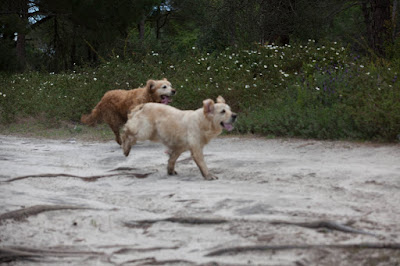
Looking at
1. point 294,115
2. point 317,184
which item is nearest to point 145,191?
point 317,184

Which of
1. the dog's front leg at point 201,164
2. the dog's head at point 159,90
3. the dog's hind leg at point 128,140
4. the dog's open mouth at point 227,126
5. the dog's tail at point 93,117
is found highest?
the dog's head at point 159,90

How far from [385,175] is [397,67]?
672 centimetres

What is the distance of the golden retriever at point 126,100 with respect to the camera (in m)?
10.6

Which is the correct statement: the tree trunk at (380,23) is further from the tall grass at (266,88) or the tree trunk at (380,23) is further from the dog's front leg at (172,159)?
the dog's front leg at (172,159)

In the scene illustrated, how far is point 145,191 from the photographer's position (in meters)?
7.00

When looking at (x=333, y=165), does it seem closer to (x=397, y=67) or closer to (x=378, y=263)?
(x=378, y=263)

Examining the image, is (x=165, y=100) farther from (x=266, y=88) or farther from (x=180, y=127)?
(x=266, y=88)

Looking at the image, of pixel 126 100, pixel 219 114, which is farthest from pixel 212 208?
pixel 126 100

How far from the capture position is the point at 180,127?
25.8 ft

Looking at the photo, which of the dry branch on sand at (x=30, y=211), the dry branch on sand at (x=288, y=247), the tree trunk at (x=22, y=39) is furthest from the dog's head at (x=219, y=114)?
the tree trunk at (x=22, y=39)

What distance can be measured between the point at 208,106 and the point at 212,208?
76.8 inches

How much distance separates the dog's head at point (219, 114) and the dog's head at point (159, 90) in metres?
3.09

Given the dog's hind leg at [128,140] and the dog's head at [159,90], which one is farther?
the dog's head at [159,90]

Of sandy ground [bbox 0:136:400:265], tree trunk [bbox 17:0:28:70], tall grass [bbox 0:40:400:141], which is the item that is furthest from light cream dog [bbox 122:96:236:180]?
tree trunk [bbox 17:0:28:70]
